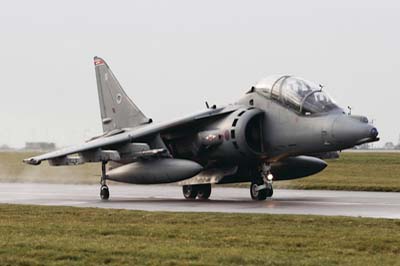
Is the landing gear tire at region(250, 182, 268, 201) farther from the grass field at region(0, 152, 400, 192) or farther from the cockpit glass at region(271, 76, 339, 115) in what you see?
the grass field at region(0, 152, 400, 192)

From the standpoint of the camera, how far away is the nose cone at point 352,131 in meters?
19.2

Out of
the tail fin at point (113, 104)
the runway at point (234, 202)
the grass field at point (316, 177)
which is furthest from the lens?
the grass field at point (316, 177)

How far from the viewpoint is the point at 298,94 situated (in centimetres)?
2069

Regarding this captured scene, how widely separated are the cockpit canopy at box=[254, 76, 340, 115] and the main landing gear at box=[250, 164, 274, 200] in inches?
81.6

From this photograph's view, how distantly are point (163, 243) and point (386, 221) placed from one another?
Result: 433cm

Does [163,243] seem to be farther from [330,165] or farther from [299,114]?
[330,165]

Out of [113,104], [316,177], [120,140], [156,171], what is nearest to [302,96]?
[156,171]

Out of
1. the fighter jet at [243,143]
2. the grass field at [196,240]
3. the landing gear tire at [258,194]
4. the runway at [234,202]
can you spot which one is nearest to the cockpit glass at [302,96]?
the fighter jet at [243,143]

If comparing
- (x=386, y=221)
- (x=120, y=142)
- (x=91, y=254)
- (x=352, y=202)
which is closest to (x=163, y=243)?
(x=91, y=254)

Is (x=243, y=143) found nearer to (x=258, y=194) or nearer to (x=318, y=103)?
(x=258, y=194)

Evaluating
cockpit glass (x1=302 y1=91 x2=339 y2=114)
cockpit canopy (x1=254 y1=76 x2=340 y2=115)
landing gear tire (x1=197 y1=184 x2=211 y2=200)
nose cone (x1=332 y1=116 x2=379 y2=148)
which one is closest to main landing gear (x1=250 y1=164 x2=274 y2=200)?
landing gear tire (x1=197 y1=184 x2=211 y2=200)

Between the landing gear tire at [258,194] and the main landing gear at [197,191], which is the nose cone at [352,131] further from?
the main landing gear at [197,191]

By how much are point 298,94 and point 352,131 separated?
6.47ft

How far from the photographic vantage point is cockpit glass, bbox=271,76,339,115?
20.3 m
